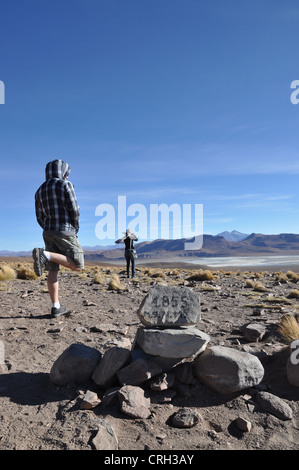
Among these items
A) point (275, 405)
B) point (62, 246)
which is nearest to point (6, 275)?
point (62, 246)

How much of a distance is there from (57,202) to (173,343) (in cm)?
334

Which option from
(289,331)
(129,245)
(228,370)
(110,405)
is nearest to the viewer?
(110,405)

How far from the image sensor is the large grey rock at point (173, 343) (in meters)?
4.80

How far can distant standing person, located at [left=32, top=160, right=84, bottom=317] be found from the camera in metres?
6.53

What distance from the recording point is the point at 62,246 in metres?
6.68

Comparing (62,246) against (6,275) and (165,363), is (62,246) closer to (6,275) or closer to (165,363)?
(165,363)

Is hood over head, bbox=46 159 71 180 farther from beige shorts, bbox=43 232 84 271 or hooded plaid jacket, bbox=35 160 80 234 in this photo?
beige shorts, bbox=43 232 84 271

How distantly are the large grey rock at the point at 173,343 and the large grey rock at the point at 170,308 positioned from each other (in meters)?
0.21

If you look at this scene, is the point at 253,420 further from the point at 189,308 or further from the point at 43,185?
the point at 43,185

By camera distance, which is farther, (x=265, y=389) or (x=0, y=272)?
(x=0, y=272)

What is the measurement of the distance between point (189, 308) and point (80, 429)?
2.14 meters
